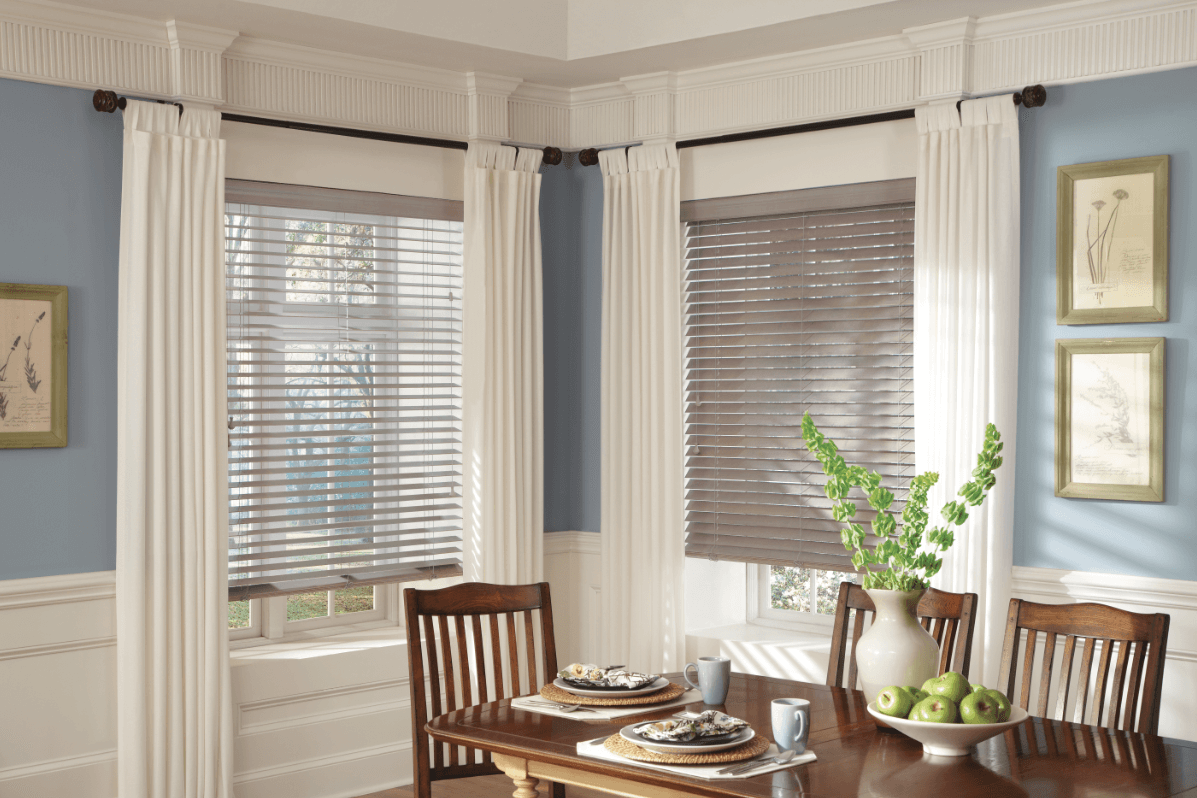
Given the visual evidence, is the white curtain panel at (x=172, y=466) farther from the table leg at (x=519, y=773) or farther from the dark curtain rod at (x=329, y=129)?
the table leg at (x=519, y=773)

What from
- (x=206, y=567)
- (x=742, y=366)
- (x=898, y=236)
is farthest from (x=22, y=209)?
(x=898, y=236)

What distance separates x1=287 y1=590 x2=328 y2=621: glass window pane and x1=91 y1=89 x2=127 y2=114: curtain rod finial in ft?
6.12

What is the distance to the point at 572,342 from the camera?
190 inches

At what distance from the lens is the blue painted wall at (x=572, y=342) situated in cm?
477

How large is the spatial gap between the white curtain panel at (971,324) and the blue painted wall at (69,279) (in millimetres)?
2618

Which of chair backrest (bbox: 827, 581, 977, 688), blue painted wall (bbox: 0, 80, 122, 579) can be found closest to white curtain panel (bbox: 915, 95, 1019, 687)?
chair backrest (bbox: 827, 581, 977, 688)

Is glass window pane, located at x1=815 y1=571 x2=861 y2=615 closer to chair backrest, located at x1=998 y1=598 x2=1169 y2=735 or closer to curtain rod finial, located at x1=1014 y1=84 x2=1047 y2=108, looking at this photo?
chair backrest, located at x1=998 y1=598 x2=1169 y2=735

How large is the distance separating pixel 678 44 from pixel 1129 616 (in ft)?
8.00

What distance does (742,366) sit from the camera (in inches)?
172

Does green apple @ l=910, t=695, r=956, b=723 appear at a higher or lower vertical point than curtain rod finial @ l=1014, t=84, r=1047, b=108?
lower

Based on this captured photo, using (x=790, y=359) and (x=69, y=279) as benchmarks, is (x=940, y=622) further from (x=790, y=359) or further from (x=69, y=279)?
(x=69, y=279)

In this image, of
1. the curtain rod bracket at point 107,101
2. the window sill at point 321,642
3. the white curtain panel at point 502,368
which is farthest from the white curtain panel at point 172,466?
the white curtain panel at point 502,368

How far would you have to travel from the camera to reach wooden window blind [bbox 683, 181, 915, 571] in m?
4.04

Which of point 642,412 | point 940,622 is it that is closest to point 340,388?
point 642,412
